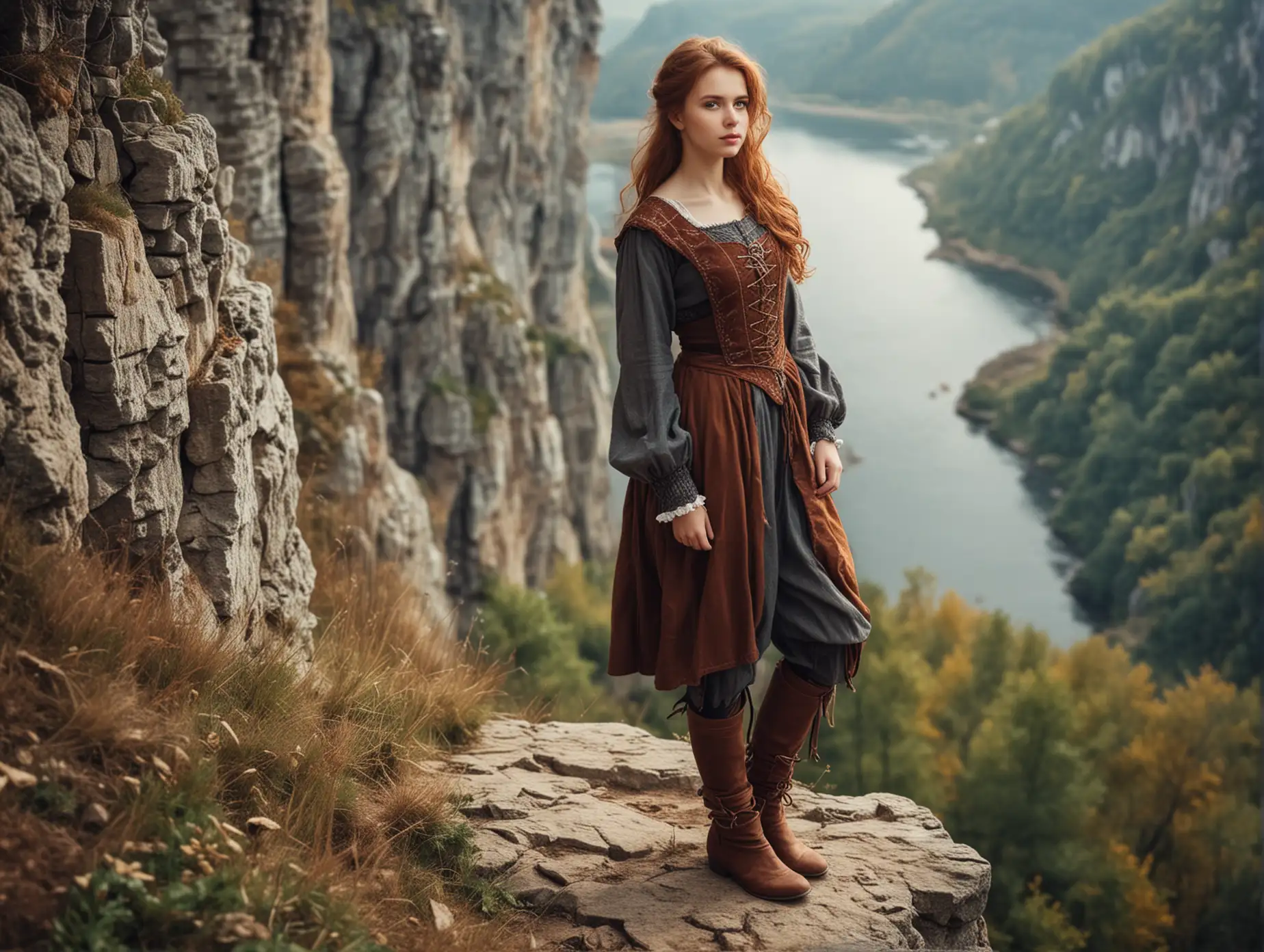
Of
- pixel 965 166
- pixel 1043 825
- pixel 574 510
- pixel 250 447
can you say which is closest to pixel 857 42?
pixel 965 166

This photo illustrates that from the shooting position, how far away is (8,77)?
410 centimetres

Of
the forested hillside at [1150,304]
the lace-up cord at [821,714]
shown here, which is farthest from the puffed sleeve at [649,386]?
the forested hillside at [1150,304]

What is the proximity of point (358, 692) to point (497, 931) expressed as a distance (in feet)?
4.07

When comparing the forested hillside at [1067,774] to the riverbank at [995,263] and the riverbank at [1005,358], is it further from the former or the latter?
the riverbank at [995,263]

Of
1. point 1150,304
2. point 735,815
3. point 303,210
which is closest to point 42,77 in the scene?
point 735,815

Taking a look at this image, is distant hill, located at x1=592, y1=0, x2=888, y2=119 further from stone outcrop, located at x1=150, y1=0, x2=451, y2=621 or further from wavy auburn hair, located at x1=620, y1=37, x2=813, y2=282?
wavy auburn hair, located at x1=620, y1=37, x2=813, y2=282

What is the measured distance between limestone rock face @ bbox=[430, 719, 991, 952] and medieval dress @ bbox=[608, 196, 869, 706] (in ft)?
2.41

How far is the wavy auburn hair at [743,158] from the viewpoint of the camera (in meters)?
4.31

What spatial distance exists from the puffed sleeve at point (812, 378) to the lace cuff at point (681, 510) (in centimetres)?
65

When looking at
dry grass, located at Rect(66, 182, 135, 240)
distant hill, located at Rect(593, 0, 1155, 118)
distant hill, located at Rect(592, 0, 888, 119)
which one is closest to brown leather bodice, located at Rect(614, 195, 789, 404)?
dry grass, located at Rect(66, 182, 135, 240)

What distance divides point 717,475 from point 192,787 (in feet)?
5.96

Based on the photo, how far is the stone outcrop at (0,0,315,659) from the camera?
3967mm

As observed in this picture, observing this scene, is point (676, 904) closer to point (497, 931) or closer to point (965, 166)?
point (497, 931)

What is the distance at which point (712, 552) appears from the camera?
4148mm
